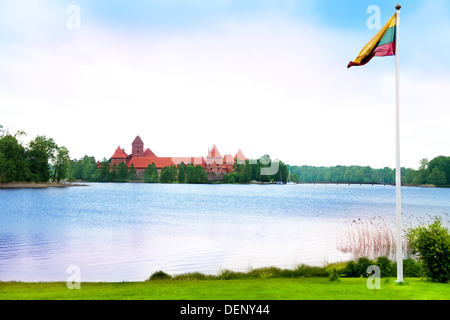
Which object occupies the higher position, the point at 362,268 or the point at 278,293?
the point at 278,293

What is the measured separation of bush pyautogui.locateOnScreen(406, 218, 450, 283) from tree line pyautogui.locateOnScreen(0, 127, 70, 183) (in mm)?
99227

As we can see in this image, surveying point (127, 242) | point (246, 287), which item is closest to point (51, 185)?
point (127, 242)

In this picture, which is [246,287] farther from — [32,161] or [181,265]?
[32,161]

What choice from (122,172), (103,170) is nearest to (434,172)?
(122,172)

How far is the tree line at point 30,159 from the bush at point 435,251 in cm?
9923

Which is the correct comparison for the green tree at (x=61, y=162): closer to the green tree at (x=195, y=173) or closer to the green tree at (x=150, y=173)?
the green tree at (x=150, y=173)

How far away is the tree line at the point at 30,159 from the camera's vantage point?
101125 mm

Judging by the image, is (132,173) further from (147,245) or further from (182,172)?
(147,245)

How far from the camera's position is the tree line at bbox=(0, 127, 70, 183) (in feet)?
332

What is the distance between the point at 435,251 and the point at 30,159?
11292cm

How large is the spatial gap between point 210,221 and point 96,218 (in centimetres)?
1463

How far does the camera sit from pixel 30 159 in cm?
10881

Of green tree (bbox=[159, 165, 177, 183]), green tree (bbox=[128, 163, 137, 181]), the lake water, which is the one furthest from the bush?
green tree (bbox=[128, 163, 137, 181])
